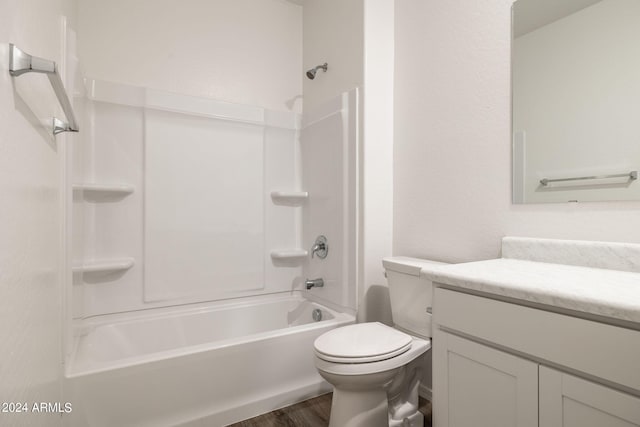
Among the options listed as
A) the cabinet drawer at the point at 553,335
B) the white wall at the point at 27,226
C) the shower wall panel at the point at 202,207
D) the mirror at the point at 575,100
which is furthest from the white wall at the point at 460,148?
the white wall at the point at 27,226

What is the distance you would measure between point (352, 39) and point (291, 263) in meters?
1.63

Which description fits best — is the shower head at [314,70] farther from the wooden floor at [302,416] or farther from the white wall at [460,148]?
the wooden floor at [302,416]

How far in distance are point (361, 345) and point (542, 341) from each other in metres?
0.68

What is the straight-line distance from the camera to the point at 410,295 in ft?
4.96

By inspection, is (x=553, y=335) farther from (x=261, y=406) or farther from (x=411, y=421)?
(x=261, y=406)

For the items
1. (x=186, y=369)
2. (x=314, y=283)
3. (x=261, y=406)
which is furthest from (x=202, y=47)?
(x=261, y=406)

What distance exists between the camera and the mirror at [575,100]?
41.3 inches

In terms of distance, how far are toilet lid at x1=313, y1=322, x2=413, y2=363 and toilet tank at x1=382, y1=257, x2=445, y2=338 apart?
13 cm

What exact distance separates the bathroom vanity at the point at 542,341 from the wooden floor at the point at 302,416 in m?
0.72

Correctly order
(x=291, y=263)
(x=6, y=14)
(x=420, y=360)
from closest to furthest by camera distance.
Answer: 1. (x=6, y=14)
2. (x=420, y=360)
3. (x=291, y=263)

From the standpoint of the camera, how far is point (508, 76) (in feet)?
4.50

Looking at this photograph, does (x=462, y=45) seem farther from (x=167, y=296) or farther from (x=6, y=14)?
(x=167, y=296)

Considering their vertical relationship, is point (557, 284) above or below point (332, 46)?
below

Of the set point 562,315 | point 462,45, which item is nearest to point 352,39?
point 462,45
